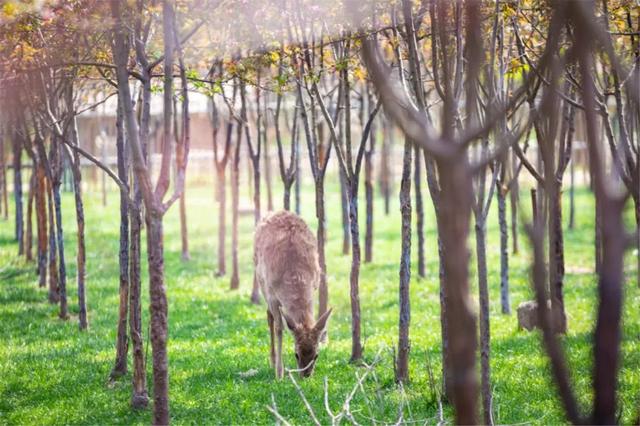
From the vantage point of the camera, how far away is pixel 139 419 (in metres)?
8.57

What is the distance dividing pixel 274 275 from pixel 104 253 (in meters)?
11.7

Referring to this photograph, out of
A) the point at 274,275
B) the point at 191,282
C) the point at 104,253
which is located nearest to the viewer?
the point at 274,275

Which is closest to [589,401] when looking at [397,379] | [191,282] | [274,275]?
[397,379]

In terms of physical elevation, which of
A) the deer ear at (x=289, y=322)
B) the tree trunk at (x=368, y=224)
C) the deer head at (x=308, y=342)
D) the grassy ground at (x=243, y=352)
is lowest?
the grassy ground at (x=243, y=352)

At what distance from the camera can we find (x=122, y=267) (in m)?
9.90

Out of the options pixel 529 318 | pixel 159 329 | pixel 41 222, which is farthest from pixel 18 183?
pixel 159 329

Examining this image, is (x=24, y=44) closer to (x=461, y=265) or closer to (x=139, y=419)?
(x=139, y=419)

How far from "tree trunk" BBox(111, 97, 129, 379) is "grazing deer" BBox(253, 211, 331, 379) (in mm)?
1929

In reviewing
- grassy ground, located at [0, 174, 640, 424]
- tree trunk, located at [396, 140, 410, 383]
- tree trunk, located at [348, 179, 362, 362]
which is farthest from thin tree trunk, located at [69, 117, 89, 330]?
tree trunk, located at [396, 140, 410, 383]

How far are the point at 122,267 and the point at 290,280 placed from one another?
2.27 meters

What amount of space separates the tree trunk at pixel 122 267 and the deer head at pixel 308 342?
2.05 m

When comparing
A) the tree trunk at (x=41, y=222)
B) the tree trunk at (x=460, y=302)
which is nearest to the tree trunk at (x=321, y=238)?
the tree trunk at (x=41, y=222)

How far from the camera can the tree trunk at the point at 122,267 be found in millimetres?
9859

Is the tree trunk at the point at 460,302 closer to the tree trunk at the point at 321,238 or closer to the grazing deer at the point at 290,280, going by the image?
the grazing deer at the point at 290,280
